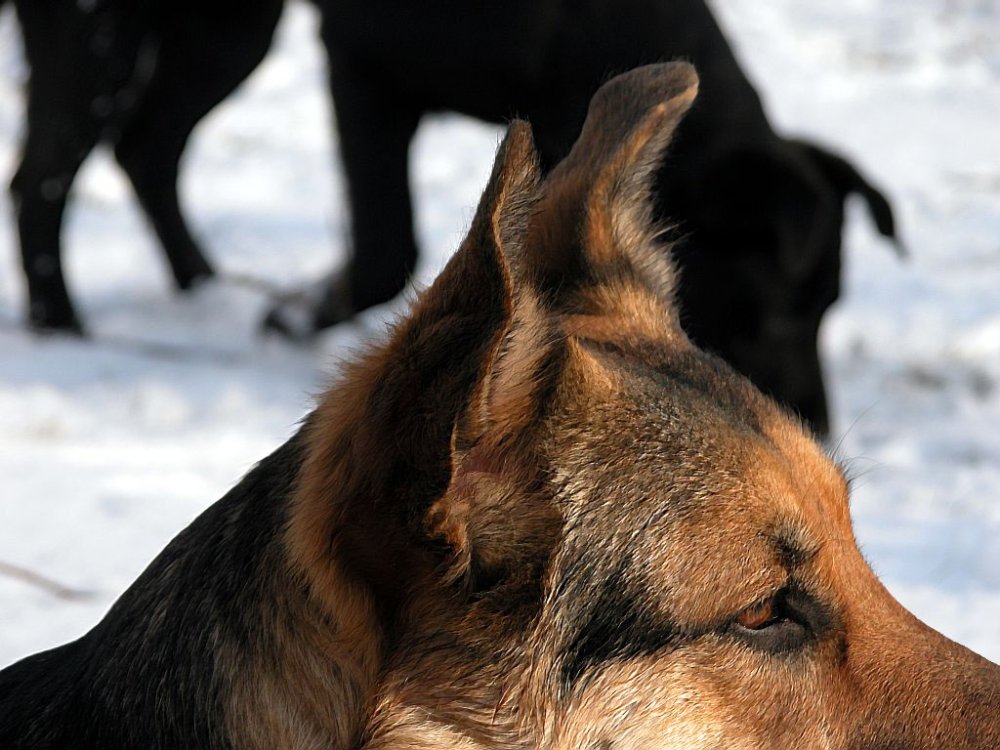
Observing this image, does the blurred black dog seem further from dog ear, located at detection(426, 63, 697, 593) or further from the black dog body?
the black dog body

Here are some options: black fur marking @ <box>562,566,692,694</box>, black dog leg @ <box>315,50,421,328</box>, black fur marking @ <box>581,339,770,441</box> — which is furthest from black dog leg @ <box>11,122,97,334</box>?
black fur marking @ <box>562,566,692,694</box>

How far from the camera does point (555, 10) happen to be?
5.88m

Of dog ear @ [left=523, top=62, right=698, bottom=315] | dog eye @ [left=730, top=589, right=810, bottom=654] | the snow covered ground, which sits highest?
dog ear @ [left=523, top=62, right=698, bottom=315]

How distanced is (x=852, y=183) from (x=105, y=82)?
141 inches

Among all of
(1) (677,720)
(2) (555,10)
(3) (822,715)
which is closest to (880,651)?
(3) (822,715)

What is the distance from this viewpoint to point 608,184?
119 inches

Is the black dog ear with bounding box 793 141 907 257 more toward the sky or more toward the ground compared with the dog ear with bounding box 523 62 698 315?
more toward the ground

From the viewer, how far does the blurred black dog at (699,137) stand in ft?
19.0

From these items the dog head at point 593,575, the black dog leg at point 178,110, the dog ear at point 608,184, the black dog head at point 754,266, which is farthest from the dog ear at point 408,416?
the black dog leg at point 178,110

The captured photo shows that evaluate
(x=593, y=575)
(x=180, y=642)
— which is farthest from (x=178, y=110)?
(x=593, y=575)

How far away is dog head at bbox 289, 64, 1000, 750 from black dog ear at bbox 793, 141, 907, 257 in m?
3.67

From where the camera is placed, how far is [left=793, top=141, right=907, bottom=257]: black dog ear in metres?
6.04

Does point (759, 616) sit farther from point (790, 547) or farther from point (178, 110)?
point (178, 110)

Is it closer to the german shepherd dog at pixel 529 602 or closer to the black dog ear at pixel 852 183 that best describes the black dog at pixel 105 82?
the black dog ear at pixel 852 183
